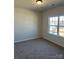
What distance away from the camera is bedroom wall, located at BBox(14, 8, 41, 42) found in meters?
6.34

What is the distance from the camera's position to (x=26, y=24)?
7.04m

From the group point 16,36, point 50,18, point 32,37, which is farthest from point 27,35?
point 50,18

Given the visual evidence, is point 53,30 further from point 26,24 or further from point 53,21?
point 26,24

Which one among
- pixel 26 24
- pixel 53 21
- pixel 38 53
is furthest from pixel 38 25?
pixel 38 53

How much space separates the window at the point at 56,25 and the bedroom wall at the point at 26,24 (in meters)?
1.38

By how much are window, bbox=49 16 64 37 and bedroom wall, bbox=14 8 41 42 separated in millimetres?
1379

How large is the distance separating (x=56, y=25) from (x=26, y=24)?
2231 mm

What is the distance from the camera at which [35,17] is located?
7.73m

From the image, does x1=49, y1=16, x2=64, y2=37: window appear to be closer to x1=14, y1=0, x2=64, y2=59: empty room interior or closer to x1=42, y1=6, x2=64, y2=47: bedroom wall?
x1=14, y1=0, x2=64, y2=59: empty room interior
